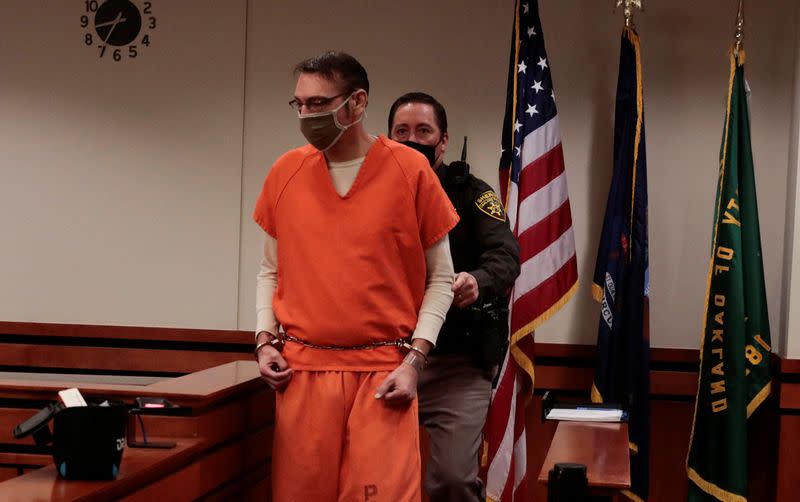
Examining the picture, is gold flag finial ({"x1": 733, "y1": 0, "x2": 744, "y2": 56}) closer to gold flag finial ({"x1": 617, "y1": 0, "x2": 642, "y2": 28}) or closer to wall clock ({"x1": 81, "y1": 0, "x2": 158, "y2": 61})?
gold flag finial ({"x1": 617, "y1": 0, "x2": 642, "y2": 28})

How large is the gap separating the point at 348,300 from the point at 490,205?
100cm

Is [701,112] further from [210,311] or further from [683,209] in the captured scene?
[210,311]

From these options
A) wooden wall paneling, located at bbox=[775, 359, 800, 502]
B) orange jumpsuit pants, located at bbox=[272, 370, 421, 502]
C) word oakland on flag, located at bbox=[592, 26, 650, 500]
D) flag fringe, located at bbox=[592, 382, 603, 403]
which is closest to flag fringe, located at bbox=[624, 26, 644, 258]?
word oakland on flag, located at bbox=[592, 26, 650, 500]

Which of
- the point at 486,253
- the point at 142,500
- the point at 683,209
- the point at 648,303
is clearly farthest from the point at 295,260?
the point at 683,209

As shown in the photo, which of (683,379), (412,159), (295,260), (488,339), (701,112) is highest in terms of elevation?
(701,112)

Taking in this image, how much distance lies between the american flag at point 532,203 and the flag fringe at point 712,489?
680mm

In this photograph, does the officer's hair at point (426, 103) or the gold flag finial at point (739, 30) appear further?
the gold flag finial at point (739, 30)

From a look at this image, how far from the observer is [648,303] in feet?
14.5

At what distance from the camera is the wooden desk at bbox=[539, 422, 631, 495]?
219 centimetres

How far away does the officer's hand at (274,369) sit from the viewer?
8.07ft

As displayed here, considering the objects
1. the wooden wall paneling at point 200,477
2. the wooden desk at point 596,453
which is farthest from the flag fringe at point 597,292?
the wooden wall paneling at point 200,477

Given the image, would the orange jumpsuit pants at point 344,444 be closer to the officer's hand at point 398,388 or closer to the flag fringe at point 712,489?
the officer's hand at point 398,388

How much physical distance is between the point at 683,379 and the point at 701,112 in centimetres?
116

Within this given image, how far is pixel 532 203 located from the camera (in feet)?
14.7
